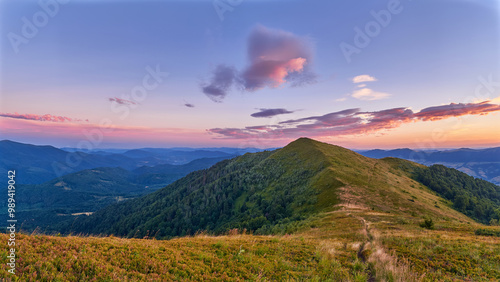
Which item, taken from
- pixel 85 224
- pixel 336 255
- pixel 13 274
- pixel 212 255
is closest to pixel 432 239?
pixel 336 255

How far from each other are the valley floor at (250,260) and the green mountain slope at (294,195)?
18.2 metres

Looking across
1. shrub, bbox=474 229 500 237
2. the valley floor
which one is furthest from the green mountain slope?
shrub, bbox=474 229 500 237

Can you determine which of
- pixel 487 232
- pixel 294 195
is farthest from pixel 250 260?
pixel 294 195

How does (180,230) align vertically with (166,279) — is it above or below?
below

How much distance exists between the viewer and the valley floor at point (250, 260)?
764 cm

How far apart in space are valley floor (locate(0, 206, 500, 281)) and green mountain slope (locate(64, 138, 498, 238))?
18.2 metres

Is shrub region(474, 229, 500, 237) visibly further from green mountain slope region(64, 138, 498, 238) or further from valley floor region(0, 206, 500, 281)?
green mountain slope region(64, 138, 498, 238)

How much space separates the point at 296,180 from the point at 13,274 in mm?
70942

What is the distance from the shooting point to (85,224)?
198500 mm

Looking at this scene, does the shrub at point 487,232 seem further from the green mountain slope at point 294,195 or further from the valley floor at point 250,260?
the green mountain slope at point 294,195

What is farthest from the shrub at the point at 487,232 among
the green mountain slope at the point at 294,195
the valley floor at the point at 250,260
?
the green mountain slope at the point at 294,195

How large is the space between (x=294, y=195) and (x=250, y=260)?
168ft

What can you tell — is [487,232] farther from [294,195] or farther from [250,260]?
[294,195]

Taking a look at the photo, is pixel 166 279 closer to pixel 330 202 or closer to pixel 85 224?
pixel 330 202
